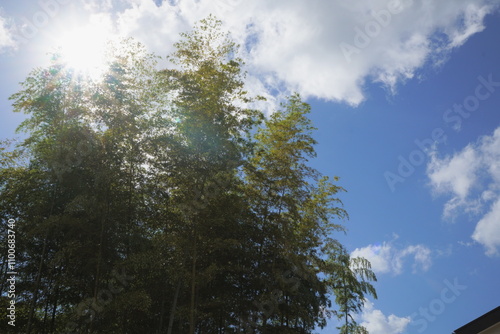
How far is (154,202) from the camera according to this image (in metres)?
10.7

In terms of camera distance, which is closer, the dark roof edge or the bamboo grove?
A: the dark roof edge

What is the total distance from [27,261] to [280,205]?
707cm

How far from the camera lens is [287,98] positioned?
12586mm

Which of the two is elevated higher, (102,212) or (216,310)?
(102,212)

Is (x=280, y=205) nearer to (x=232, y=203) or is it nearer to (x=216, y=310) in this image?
(x=232, y=203)

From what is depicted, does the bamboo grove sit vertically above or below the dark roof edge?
above

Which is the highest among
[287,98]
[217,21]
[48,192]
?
[217,21]

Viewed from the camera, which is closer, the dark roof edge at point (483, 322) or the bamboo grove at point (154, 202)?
the dark roof edge at point (483, 322)

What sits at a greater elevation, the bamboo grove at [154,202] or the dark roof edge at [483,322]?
the bamboo grove at [154,202]

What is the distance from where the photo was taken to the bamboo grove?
9898 mm

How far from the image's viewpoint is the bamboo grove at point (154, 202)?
990 cm

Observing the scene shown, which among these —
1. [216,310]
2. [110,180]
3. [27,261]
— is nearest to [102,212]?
[110,180]

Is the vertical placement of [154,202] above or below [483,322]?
above

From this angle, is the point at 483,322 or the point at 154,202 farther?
the point at 154,202
